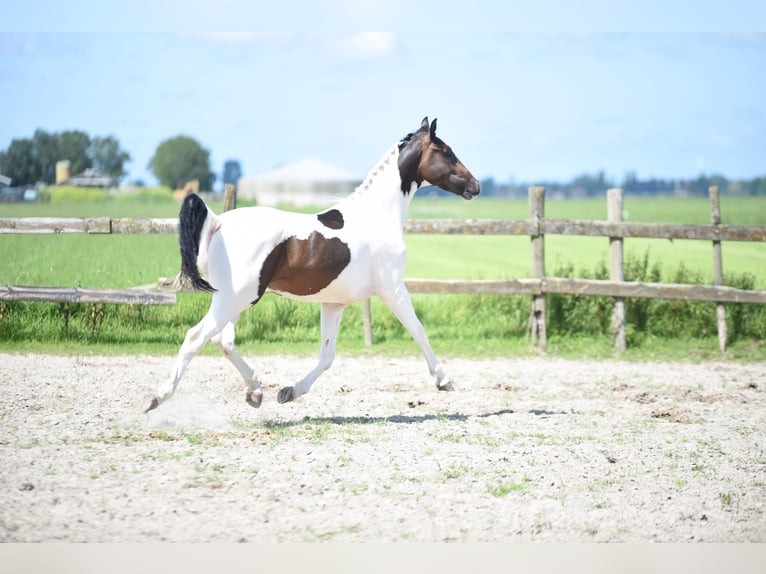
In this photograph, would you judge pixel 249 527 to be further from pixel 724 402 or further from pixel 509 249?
pixel 509 249

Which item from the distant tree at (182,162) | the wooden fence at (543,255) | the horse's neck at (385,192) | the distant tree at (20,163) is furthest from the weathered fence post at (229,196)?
the distant tree at (182,162)

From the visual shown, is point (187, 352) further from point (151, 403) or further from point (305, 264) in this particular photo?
point (305, 264)

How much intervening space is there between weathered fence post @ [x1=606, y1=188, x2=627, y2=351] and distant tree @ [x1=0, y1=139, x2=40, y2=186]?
5.41 meters

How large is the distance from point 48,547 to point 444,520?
4.64 ft

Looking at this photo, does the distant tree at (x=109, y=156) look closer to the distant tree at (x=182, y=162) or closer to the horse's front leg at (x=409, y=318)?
the distant tree at (x=182, y=162)

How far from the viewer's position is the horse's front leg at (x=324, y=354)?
482 centimetres

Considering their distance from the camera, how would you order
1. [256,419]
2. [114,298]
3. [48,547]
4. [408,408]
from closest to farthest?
[48,547] → [256,419] → [408,408] → [114,298]

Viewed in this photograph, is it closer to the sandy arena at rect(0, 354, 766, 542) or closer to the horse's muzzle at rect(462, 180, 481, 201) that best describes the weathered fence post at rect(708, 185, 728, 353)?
the sandy arena at rect(0, 354, 766, 542)

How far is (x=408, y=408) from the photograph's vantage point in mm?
5281

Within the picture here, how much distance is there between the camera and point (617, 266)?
7.76 metres

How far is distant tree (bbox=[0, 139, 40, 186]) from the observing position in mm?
8391

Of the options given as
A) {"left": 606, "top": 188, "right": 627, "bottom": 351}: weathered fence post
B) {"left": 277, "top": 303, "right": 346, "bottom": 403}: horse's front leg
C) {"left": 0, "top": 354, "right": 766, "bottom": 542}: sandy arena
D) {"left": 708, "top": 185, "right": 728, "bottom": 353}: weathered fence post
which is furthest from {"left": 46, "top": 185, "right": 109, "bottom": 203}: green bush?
{"left": 708, "top": 185, "right": 728, "bottom": 353}: weathered fence post

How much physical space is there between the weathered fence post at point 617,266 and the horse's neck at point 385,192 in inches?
125

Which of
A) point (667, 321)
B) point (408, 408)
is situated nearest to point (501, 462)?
point (408, 408)
